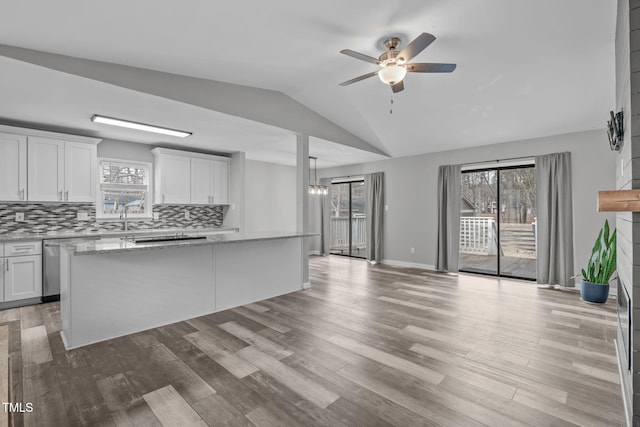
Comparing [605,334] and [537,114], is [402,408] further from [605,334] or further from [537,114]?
[537,114]

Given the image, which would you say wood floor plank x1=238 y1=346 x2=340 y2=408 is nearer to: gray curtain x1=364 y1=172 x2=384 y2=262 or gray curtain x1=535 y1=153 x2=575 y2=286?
gray curtain x1=535 y1=153 x2=575 y2=286

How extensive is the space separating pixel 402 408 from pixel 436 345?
1.04 m

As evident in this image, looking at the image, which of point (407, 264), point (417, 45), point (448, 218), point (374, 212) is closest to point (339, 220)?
point (374, 212)

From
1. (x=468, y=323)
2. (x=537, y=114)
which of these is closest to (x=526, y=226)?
(x=537, y=114)

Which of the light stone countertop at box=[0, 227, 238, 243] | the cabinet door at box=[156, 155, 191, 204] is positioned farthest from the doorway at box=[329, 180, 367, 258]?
the cabinet door at box=[156, 155, 191, 204]

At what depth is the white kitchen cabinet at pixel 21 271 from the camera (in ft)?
12.7

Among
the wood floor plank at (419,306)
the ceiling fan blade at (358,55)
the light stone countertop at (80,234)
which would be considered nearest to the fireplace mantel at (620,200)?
the ceiling fan blade at (358,55)

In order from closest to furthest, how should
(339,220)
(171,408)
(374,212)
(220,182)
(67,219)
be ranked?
1. (171,408)
2. (67,219)
3. (220,182)
4. (374,212)
5. (339,220)

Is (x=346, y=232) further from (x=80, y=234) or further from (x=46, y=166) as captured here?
(x=46, y=166)

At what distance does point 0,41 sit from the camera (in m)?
2.46

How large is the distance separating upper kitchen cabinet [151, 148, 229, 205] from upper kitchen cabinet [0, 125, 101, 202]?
98 centimetres

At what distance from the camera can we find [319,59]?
3.42 meters

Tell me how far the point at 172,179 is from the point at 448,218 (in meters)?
5.26

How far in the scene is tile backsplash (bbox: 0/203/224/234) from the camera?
172 inches
